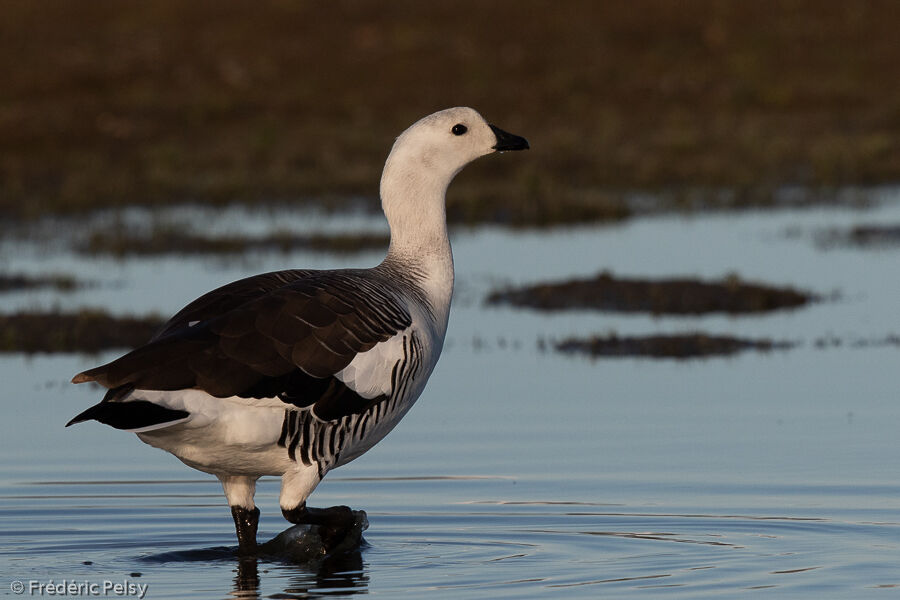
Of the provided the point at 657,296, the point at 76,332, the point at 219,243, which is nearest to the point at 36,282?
the point at 219,243

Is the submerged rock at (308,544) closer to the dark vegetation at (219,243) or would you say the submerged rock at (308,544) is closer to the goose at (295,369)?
the goose at (295,369)

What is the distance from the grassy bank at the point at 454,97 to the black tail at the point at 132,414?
1587cm

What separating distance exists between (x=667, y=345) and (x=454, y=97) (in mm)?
20740

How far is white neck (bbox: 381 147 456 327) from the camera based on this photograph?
9273 millimetres

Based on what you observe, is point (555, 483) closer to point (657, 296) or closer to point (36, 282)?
point (657, 296)

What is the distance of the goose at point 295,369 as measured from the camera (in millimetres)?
7758

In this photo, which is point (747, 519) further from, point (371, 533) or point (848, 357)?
point (848, 357)

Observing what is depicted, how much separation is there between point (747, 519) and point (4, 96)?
91.5 ft

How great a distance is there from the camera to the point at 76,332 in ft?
50.2

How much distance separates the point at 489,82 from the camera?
117 ft

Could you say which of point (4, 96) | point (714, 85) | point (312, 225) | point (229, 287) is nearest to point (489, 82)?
point (714, 85)

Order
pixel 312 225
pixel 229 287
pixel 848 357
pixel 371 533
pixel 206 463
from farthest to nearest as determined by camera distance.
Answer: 1. pixel 312 225
2. pixel 848 357
3. pixel 371 533
4. pixel 229 287
5. pixel 206 463

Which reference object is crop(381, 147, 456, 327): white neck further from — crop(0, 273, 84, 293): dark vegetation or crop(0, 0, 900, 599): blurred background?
crop(0, 273, 84, 293): dark vegetation

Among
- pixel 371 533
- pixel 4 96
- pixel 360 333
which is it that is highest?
pixel 4 96
